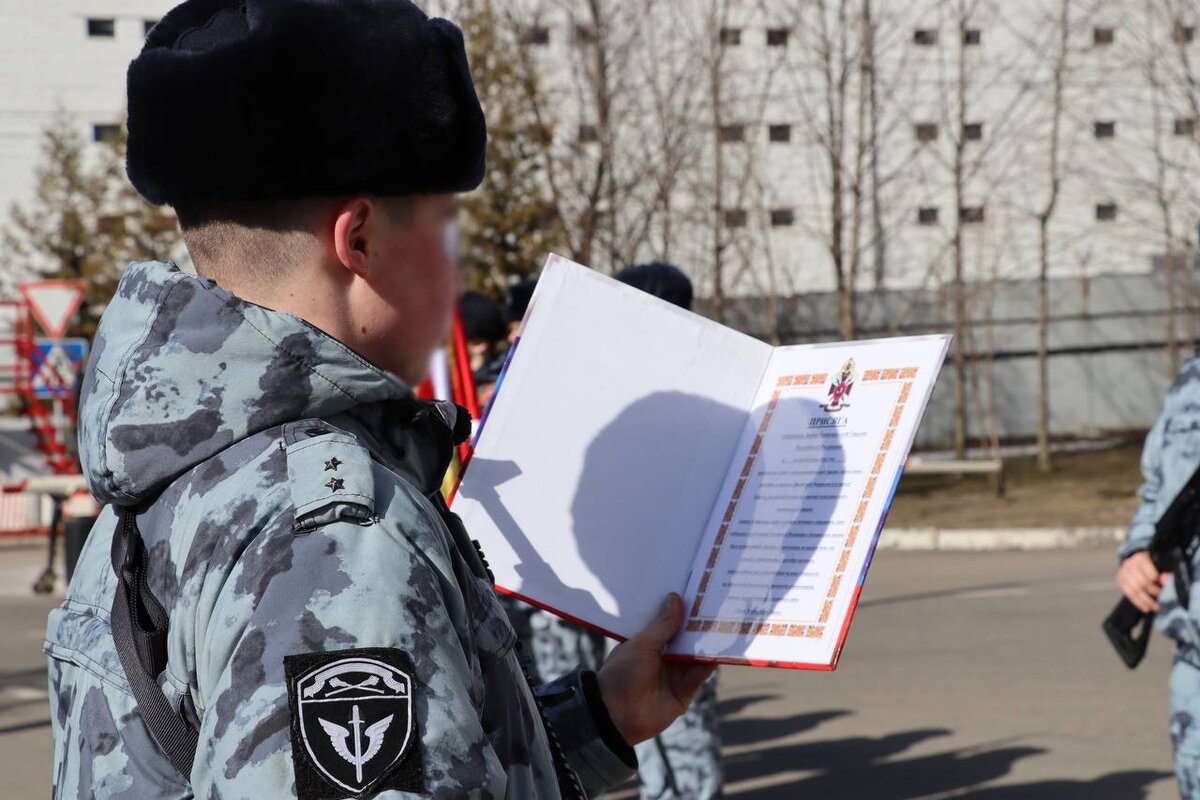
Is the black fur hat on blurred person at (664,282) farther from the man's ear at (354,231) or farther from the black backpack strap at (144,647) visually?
the black backpack strap at (144,647)

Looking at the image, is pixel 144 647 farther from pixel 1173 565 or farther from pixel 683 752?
pixel 683 752

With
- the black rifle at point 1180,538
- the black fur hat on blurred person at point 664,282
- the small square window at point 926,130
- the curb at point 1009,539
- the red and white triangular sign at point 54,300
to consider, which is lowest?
the curb at point 1009,539

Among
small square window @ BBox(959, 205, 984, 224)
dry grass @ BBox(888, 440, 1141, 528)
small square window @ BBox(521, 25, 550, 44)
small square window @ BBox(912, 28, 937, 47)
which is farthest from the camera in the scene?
small square window @ BBox(959, 205, 984, 224)

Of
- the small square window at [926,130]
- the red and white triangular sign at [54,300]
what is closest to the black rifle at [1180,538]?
the red and white triangular sign at [54,300]

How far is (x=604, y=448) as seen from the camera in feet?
7.27

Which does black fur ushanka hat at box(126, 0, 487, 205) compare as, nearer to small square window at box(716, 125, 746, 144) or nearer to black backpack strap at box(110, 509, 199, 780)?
black backpack strap at box(110, 509, 199, 780)

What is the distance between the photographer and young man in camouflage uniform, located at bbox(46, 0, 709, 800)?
4.10 feet

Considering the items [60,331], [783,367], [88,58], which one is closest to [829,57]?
[60,331]

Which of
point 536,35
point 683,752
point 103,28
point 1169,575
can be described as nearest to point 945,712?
point 683,752

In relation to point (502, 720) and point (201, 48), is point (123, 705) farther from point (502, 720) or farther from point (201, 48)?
point (201, 48)

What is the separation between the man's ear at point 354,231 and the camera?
4.87 ft

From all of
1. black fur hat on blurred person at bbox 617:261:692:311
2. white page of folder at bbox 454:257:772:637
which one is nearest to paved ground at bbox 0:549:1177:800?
black fur hat on blurred person at bbox 617:261:692:311

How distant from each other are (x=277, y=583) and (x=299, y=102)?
45cm

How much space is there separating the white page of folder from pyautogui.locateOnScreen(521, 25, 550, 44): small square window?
57.3ft
